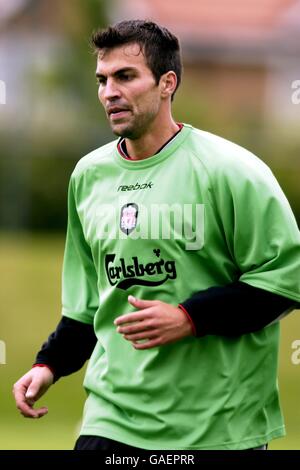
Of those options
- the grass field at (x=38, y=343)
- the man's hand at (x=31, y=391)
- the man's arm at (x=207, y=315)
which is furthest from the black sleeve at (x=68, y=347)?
the grass field at (x=38, y=343)

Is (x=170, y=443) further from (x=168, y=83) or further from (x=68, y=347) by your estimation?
(x=168, y=83)

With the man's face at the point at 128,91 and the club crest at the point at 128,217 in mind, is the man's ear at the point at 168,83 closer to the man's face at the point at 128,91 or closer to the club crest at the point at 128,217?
the man's face at the point at 128,91

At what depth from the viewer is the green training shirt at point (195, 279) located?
16.6 ft

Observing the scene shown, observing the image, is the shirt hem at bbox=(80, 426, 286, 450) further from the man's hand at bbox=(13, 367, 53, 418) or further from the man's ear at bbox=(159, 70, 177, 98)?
the man's ear at bbox=(159, 70, 177, 98)

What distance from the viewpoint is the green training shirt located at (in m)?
5.06

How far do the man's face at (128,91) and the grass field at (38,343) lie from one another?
19.5 ft

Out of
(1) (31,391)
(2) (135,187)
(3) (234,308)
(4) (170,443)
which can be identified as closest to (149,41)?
(2) (135,187)

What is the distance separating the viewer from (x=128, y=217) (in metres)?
5.29

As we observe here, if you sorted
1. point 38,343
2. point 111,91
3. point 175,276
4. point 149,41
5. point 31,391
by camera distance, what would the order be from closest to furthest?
point 175,276 < point 111,91 < point 149,41 < point 31,391 < point 38,343

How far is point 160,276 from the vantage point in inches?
203

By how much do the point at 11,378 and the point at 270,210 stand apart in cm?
1054

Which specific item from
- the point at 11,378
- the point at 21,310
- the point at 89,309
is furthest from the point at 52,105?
the point at 89,309

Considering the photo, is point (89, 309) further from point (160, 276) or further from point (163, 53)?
point (163, 53)

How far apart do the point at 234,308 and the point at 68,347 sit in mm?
1012
